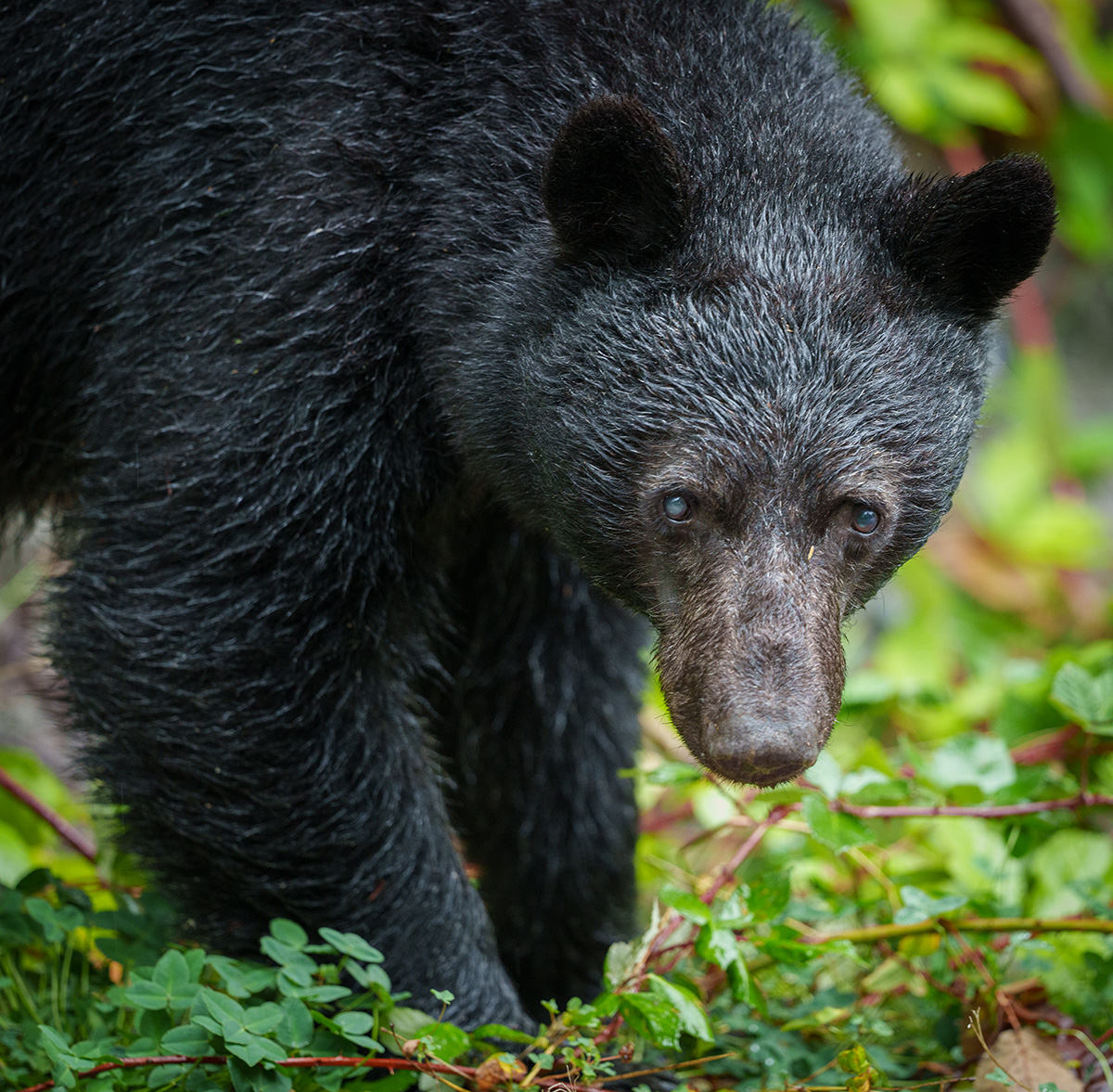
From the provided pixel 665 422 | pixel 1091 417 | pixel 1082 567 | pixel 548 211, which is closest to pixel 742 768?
pixel 665 422

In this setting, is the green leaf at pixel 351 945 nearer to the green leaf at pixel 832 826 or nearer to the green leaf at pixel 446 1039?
the green leaf at pixel 446 1039

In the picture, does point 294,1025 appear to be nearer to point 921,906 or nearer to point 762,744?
point 762,744

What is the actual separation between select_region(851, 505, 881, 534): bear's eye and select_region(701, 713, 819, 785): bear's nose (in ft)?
1.50

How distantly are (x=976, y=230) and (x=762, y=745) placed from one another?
46.2 inches

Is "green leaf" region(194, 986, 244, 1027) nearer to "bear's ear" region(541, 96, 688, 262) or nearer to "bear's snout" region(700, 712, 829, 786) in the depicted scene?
"bear's snout" region(700, 712, 829, 786)

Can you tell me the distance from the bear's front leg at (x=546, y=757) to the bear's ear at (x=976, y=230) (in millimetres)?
1310

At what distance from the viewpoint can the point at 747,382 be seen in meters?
2.59

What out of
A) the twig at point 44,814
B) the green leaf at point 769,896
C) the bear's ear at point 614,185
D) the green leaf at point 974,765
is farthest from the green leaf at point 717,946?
the twig at point 44,814

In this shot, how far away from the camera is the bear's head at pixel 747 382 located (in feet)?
8.26

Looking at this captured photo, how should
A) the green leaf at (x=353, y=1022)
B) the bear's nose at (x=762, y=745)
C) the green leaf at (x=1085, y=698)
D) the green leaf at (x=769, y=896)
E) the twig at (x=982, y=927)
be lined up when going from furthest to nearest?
the green leaf at (x=1085, y=698) < the twig at (x=982, y=927) < the green leaf at (x=769, y=896) < the green leaf at (x=353, y=1022) < the bear's nose at (x=762, y=745)

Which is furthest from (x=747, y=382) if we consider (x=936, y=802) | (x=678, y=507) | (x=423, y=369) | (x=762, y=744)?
(x=936, y=802)

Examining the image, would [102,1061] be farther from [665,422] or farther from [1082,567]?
[1082,567]

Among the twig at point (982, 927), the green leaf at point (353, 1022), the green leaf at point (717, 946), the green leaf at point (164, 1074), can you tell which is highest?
the green leaf at point (717, 946)

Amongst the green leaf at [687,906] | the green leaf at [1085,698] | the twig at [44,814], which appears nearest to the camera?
the green leaf at [687,906]
